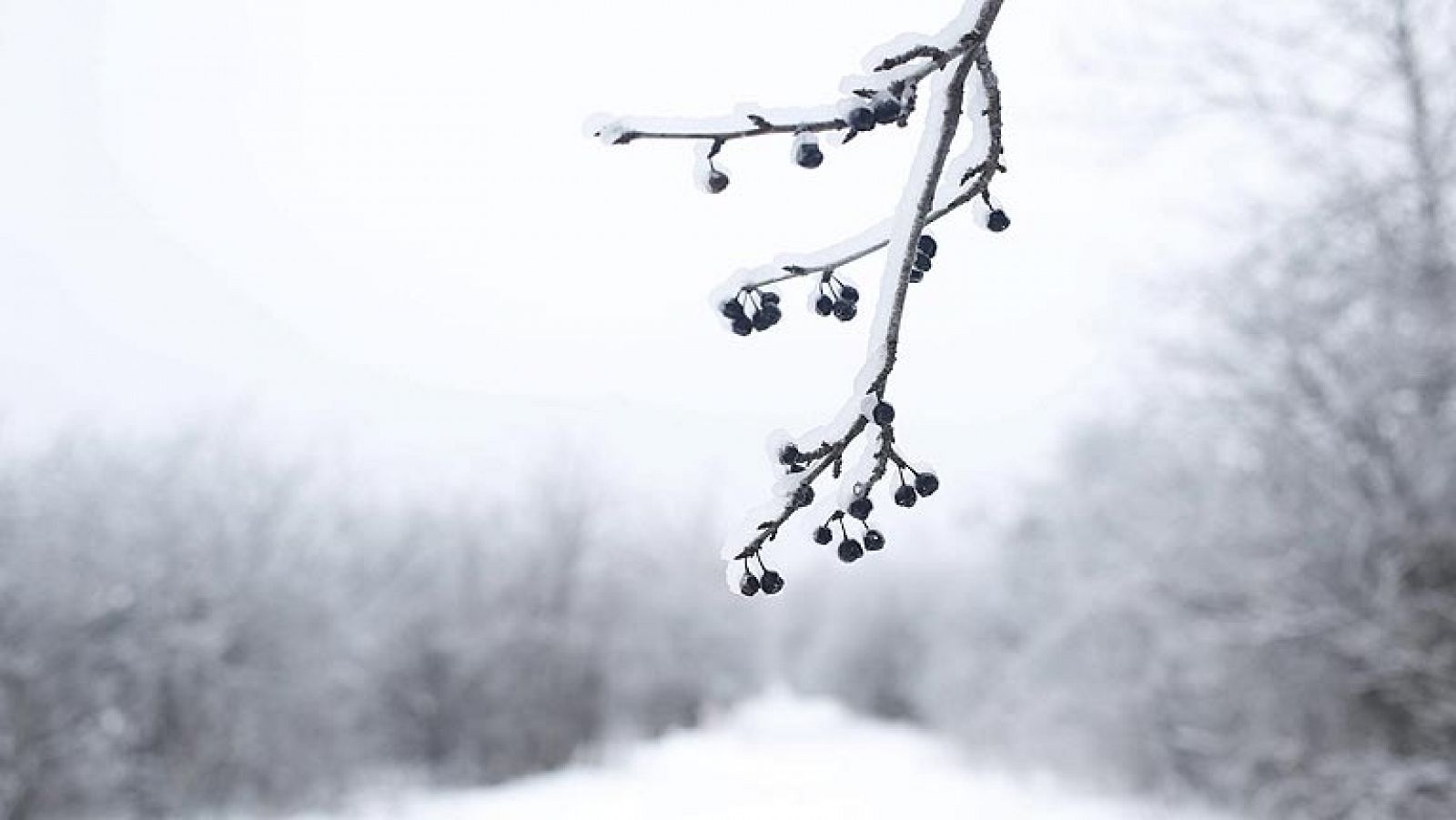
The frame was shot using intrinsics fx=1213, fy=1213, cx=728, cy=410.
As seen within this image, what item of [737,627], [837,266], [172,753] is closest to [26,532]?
[172,753]

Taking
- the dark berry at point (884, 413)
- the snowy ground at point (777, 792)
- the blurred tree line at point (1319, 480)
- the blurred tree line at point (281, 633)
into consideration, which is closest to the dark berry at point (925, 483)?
the dark berry at point (884, 413)

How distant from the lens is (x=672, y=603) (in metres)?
38.4

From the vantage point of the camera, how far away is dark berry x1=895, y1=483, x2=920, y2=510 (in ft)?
4.10

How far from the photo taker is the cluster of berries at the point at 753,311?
3.91 ft

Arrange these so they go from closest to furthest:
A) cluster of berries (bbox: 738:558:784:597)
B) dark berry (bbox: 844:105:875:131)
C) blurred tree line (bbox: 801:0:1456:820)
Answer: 1. dark berry (bbox: 844:105:875:131)
2. cluster of berries (bbox: 738:558:784:597)
3. blurred tree line (bbox: 801:0:1456:820)

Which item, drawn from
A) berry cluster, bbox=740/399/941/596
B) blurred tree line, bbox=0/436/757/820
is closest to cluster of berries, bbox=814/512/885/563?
berry cluster, bbox=740/399/941/596

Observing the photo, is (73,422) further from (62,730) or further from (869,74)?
(869,74)

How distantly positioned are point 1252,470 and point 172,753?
16112mm

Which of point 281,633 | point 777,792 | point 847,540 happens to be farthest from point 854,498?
point 777,792

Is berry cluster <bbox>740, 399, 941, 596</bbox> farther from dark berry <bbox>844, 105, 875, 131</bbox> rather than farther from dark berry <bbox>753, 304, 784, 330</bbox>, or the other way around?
dark berry <bbox>844, 105, 875, 131</bbox>

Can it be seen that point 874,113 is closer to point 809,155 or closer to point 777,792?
point 809,155

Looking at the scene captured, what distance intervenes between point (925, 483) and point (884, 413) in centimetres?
17

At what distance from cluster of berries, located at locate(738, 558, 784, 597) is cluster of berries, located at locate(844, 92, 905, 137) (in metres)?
0.43

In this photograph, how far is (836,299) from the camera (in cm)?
125
